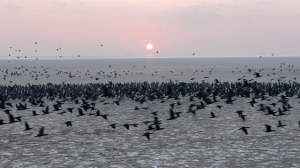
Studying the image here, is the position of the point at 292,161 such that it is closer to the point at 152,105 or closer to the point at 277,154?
the point at 277,154

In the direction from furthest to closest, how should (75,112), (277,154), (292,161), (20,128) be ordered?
(75,112) < (20,128) < (277,154) < (292,161)

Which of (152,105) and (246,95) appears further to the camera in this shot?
(246,95)

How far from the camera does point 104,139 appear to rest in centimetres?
2225

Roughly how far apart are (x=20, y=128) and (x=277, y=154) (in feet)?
55.0

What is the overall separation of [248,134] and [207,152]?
16.5 ft

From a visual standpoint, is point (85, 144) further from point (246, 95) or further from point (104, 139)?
point (246, 95)

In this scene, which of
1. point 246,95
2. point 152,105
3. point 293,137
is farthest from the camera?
Result: point 246,95

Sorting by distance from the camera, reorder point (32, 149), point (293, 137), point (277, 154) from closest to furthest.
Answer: point (277, 154), point (32, 149), point (293, 137)

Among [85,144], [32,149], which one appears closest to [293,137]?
[85,144]

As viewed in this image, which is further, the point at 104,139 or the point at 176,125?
the point at 176,125

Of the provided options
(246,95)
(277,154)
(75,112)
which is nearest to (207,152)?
(277,154)

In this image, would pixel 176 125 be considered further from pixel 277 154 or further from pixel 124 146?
pixel 277 154

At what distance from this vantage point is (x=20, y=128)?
25516 millimetres

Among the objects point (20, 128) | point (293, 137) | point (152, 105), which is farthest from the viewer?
point (152, 105)
